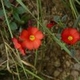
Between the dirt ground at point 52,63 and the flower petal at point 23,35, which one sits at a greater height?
the flower petal at point 23,35

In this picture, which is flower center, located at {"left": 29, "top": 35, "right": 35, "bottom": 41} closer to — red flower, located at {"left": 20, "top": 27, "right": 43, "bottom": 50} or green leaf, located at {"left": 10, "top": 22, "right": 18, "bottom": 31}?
red flower, located at {"left": 20, "top": 27, "right": 43, "bottom": 50}

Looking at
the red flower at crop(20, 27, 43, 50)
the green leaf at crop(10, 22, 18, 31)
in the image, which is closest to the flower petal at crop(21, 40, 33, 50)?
the red flower at crop(20, 27, 43, 50)

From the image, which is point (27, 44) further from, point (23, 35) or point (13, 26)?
point (13, 26)

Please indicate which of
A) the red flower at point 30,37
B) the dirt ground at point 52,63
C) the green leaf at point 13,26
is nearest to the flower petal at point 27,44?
the red flower at point 30,37

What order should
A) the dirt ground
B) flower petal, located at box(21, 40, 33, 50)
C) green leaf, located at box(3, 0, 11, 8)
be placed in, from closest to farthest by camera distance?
1. flower petal, located at box(21, 40, 33, 50)
2. green leaf, located at box(3, 0, 11, 8)
3. the dirt ground

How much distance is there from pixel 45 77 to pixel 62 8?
0.45 meters

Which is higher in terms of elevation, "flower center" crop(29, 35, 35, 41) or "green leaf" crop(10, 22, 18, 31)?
"green leaf" crop(10, 22, 18, 31)

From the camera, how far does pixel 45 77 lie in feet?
5.53

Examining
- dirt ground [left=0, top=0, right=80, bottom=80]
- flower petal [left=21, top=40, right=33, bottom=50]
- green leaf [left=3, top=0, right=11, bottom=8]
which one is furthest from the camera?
dirt ground [left=0, top=0, right=80, bottom=80]

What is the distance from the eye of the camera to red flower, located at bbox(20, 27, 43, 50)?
4.51 feet

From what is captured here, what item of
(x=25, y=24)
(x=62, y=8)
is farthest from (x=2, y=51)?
(x=62, y=8)

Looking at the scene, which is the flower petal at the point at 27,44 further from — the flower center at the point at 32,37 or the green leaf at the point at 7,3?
the green leaf at the point at 7,3

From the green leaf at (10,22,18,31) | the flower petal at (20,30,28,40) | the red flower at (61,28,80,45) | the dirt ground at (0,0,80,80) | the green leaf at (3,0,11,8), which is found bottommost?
the dirt ground at (0,0,80,80)

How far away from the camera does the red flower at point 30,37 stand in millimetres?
1376
